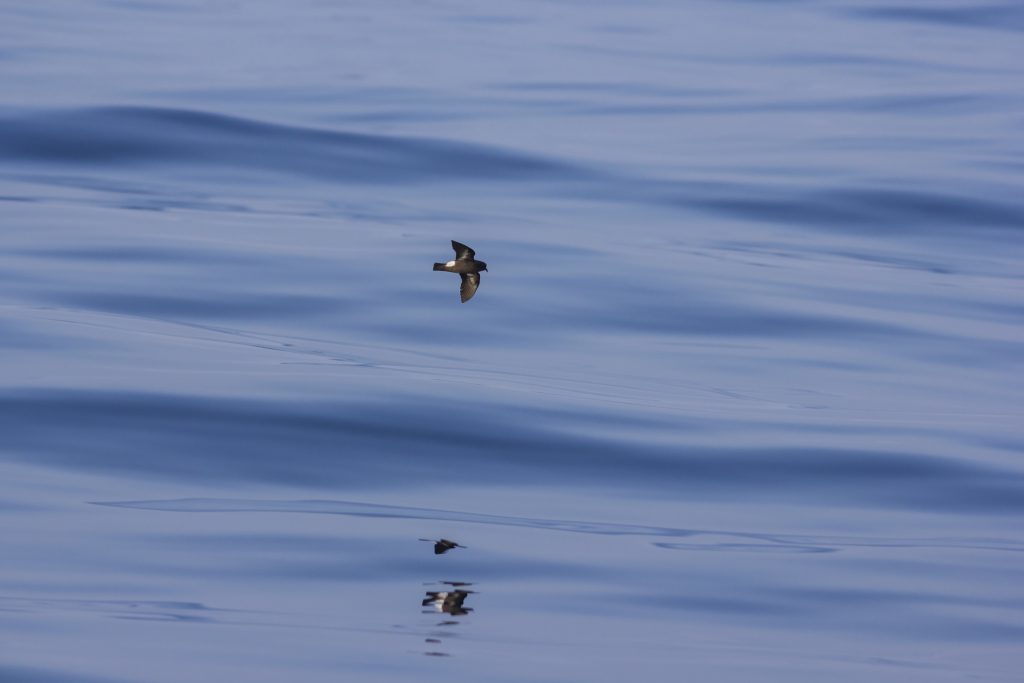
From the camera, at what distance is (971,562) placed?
40.5 ft

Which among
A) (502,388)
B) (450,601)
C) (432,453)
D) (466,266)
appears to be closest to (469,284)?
(466,266)

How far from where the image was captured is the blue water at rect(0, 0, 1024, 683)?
10.6 meters

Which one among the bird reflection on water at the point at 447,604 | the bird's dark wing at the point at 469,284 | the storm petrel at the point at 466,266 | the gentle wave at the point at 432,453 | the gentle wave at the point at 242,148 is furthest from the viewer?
the gentle wave at the point at 242,148

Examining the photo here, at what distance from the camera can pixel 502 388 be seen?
626 inches

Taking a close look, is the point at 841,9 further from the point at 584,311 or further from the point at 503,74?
the point at 584,311

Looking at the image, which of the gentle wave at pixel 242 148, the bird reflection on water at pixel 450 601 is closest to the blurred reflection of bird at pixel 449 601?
the bird reflection on water at pixel 450 601

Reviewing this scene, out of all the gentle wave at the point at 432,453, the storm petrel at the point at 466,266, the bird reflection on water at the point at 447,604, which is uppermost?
the gentle wave at the point at 432,453

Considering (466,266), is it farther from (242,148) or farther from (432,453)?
(242,148)

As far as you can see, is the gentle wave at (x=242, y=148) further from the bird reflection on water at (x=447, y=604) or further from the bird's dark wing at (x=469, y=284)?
the bird reflection on water at (x=447, y=604)

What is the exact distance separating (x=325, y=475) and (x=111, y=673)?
4185mm

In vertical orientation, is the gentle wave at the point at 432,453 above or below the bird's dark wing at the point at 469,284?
A: above

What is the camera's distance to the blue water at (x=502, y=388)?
1064 centimetres

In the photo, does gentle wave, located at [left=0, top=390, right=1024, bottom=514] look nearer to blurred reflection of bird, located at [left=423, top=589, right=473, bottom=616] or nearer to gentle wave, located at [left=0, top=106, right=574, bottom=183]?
blurred reflection of bird, located at [left=423, top=589, right=473, bottom=616]

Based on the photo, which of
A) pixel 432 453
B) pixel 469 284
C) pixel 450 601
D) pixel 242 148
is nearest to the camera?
pixel 469 284
